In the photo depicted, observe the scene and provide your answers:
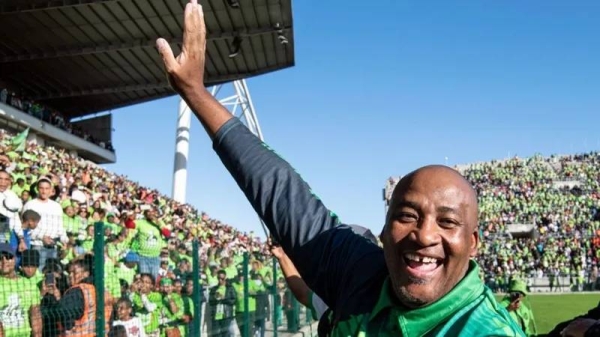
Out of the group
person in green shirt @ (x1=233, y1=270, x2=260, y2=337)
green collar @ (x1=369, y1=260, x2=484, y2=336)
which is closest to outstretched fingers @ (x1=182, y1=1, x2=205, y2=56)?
green collar @ (x1=369, y1=260, x2=484, y2=336)

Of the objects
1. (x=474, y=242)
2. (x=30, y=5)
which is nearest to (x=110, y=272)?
(x=474, y=242)

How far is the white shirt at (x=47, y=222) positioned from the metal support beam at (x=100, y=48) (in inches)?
827

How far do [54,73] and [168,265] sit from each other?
3179cm

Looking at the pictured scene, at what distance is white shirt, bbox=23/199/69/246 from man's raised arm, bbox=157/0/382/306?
13.3 ft

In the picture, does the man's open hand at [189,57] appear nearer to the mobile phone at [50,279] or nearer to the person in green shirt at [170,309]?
the mobile phone at [50,279]

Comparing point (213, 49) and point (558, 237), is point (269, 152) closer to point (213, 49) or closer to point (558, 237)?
point (213, 49)

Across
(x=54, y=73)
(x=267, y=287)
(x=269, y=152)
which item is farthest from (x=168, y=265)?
(x=54, y=73)

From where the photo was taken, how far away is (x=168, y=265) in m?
7.27

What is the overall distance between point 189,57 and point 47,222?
5.44 meters

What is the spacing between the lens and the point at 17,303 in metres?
5.11

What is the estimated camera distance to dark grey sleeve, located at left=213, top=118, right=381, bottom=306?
81.0 inches

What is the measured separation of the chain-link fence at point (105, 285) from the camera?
5.24m

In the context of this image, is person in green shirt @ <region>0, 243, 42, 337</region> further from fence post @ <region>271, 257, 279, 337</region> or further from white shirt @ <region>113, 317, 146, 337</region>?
fence post @ <region>271, 257, 279, 337</region>

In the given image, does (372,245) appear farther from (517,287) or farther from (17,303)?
(517,287)
